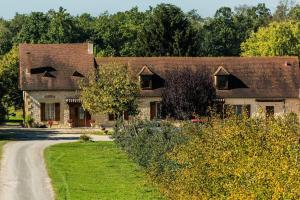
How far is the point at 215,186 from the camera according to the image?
Result: 25.1m

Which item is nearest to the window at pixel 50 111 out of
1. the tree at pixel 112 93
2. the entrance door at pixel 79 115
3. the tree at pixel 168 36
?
the entrance door at pixel 79 115

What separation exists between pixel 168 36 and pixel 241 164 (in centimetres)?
6848

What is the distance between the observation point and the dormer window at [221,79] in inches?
2844

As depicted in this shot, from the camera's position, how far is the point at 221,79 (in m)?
72.5

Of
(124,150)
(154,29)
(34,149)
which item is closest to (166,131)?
(124,150)

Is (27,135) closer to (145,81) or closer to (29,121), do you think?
(29,121)

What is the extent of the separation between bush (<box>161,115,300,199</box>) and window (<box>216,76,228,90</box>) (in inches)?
1625

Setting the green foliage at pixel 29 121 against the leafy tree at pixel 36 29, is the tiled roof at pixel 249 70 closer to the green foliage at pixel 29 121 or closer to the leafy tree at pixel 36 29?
the green foliage at pixel 29 121

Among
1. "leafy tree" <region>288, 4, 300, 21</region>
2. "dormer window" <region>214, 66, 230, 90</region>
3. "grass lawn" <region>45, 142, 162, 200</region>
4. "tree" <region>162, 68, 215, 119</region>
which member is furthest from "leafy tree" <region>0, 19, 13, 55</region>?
"grass lawn" <region>45, 142, 162, 200</region>

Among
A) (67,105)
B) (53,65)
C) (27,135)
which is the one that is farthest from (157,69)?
(27,135)

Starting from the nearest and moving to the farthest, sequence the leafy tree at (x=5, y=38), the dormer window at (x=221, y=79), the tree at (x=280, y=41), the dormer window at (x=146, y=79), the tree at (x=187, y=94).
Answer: the tree at (x=187, y=94) → the dormer window at (x=146, y=79) → the dormer window at (x=221, y=79) → the tree at (x=280, y=41) → the leafy tree at (x=5, y=38)

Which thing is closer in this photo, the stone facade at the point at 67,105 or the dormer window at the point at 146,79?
the stone facade at the point at 67,105

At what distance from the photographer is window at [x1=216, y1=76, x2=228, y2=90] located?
7231 cm

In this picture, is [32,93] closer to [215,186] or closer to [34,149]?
[34,149]
